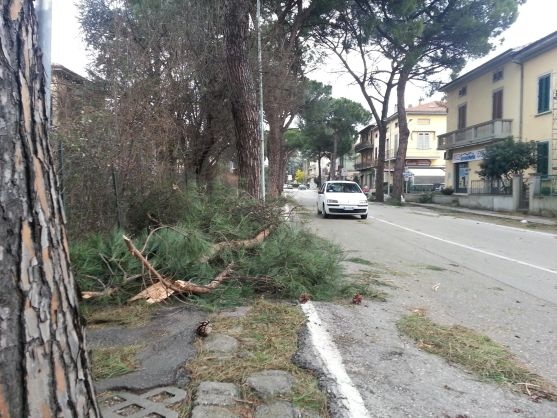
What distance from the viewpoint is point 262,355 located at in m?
4.02

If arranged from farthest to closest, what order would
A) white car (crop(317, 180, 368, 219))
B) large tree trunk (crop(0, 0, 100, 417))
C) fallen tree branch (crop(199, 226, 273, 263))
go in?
1. white car (crop(317, 180, 368, 219))
2. fallen tree branch (crop(199, 226, 273, 263))
3. large tree trunk (crop(0, 0, 100, 417))

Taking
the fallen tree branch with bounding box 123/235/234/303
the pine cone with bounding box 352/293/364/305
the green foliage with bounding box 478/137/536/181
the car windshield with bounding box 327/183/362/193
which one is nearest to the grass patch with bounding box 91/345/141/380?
the fallen tree branch with bounding box 123/235/234/303

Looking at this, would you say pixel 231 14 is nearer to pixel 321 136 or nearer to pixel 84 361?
pixel 84 361

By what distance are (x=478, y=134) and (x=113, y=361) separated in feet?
109

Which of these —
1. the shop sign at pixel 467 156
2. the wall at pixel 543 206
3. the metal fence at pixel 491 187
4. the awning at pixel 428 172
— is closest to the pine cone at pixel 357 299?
the wall at pixel 543 206

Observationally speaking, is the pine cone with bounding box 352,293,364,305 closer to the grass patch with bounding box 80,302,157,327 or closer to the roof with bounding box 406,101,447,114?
the grass patch with bounding box 80,302,157,327

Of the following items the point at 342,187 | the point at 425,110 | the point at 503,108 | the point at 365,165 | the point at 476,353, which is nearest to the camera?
the point at 476,353

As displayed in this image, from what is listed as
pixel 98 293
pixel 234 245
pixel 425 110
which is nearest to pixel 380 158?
pixel 425 110

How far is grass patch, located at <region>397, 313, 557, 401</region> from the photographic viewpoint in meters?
3.78

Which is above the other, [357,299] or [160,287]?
[160,287]

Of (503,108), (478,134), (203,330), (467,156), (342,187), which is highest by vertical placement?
(503,108)

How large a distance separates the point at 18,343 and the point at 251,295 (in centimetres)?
446

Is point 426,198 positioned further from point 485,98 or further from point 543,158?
point 543,158

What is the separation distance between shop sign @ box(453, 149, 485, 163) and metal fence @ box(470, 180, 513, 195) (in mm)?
2666
